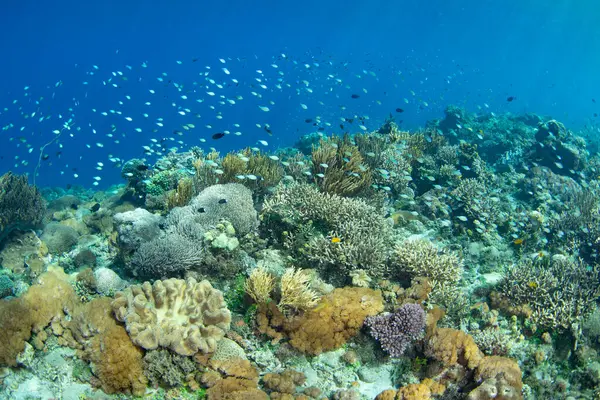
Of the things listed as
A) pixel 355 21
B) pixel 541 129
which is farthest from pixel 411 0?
pixel 541 129

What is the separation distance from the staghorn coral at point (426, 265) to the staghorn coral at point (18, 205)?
1102 centimetres

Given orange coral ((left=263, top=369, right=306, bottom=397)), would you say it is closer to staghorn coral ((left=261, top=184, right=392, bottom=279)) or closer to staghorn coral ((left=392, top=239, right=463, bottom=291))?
staghorn coral ((left=261, top=184, right=392, bottom=279))

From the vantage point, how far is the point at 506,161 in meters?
18.8

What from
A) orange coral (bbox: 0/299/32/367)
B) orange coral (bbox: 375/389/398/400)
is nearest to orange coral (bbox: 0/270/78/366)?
orange coral (bbox: 0/299/32/367)

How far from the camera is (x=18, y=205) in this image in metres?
10.4

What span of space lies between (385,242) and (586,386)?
4528 millimetres

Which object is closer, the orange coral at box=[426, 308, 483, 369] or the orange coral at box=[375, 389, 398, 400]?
the orange coral at box=[375, 389, 398, 400]

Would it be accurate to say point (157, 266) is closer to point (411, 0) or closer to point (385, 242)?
point (385, 242)

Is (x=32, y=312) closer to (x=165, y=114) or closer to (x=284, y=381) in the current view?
(x=284, y=381)

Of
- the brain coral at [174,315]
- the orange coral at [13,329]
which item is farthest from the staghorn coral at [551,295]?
the orange coral at [13,329]

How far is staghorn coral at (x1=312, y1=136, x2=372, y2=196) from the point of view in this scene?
10094 mm

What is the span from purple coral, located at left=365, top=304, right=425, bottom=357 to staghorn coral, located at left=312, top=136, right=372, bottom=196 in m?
4.65

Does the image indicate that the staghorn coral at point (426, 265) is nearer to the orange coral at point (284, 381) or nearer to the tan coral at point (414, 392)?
the tan coral at point (414, 392)

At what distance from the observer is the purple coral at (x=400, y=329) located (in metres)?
5.86
